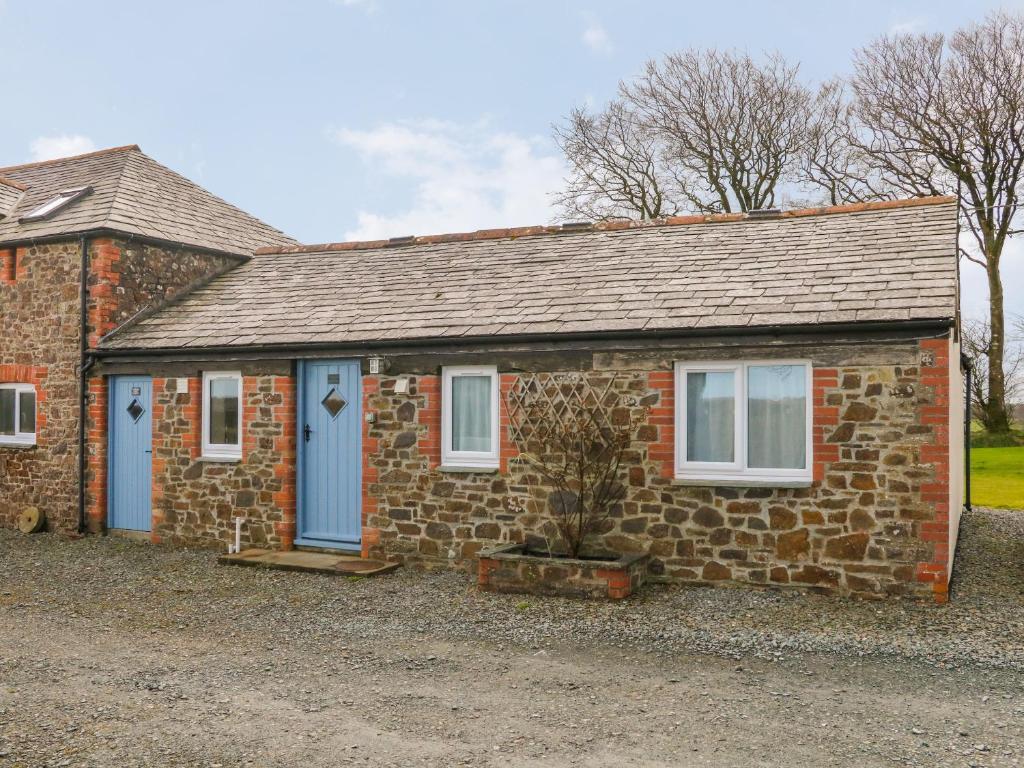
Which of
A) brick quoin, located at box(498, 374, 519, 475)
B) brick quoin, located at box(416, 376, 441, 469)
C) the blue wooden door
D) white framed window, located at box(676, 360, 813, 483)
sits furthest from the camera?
the blue wooden door

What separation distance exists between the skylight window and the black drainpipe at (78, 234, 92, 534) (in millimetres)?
1640

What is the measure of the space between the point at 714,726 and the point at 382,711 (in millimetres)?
2058

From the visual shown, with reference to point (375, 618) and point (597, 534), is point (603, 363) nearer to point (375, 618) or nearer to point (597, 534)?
point (597, 534)

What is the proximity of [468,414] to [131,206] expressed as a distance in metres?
7.28

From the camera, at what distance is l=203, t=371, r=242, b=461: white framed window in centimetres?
1203

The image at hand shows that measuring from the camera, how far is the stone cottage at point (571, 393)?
8.62 meters

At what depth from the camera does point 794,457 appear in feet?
29.6

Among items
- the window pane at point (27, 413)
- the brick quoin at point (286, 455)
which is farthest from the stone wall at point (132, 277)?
the brick quoin at point (286, 455)

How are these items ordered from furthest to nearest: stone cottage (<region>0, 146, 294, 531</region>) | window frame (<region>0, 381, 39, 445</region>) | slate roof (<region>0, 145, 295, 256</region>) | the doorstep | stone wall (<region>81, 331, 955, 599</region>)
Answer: window frame (<region>0, 381, 39, 445</region>) < slate roof (<region>0, 145, 295, 256</region>) < stone cottage (<region>0, 146, 294, 531</region>) < the doorstep < stone wall (<region>81, 331, 955, 599</region>)

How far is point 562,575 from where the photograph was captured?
347 inches

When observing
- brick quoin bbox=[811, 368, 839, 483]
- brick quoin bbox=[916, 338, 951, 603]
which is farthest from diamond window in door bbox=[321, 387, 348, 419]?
brick quoin bbox=[916, 338, 951, 603]

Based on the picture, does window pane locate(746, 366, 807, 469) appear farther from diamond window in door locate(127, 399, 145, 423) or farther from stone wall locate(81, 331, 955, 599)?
diamond window in door locate(127, 399, 145, 423)

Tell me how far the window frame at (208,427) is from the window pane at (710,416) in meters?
5.86

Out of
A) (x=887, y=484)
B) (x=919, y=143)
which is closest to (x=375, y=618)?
(x=887, y=484)
